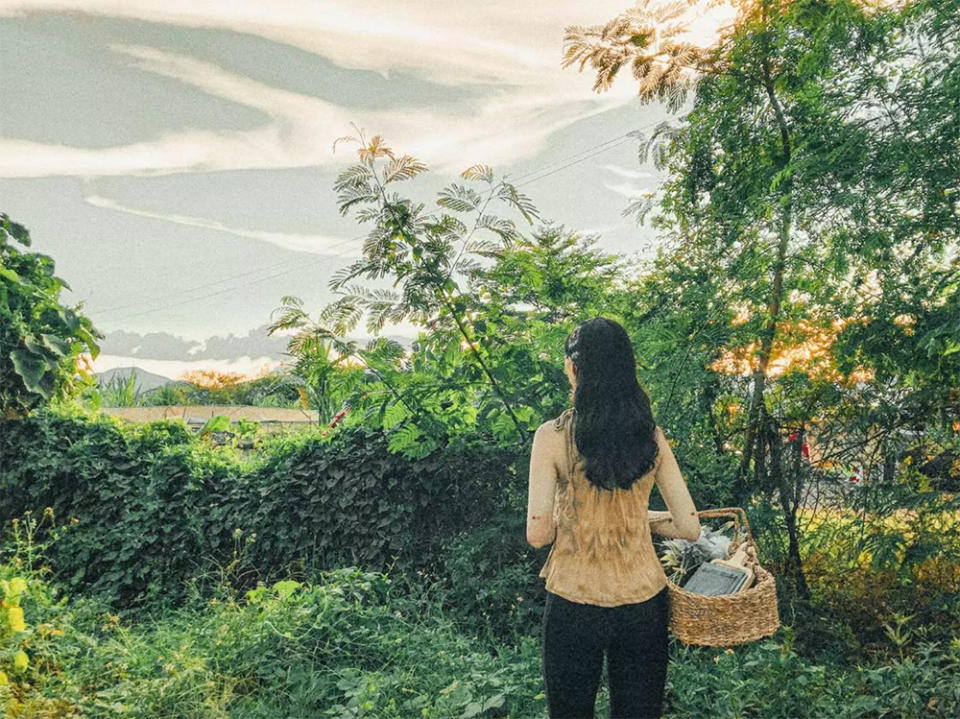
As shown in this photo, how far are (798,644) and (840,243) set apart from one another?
2.35 m

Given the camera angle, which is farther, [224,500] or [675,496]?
[224,500]

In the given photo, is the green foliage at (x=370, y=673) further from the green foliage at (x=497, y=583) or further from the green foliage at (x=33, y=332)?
the green foliage at (x=33, y=332)

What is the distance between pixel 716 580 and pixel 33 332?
251 inches

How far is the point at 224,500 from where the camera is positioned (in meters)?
5.78

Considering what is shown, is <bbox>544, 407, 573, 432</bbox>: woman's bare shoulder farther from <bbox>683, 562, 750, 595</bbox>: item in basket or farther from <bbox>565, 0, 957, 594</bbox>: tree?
<bbox>565, 0, 957, 594</bbox>: tree

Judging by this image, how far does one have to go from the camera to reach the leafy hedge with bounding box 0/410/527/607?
5.10 m

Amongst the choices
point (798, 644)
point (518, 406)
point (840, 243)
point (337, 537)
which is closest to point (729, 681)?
point (798, 644)

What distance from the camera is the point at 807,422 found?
16.4ft

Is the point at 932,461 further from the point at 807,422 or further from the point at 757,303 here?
the point at 757,303

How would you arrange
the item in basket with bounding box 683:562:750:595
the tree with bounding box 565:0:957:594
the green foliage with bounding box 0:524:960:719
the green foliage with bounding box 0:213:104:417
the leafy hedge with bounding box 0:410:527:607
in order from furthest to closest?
the green foliage with bounding box 0:213:104:417, the leafy hedge with bounding box 0:410:527:607, the tree with bounding box 565:0:957:594, the green foliage with bounding box 0:524:960:719, the item in basket with bounding box 683:562:750:595

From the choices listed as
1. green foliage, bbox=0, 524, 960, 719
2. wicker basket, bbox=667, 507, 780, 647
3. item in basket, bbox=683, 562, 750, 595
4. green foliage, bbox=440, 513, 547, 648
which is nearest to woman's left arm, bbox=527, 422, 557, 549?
wicker basket, bbox=667, 507, 780, 647

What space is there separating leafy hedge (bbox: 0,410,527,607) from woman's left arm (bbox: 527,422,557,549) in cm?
253

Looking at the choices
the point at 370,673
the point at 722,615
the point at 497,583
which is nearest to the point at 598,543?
the point at 722,615

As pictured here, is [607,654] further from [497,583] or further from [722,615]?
[497,583]
